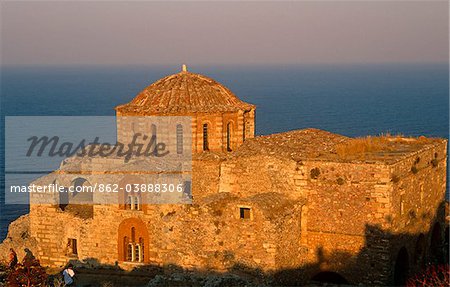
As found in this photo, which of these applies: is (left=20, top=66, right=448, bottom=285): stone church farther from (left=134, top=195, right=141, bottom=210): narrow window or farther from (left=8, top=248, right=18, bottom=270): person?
(left=8, top=248, right=18, bottom=270): person

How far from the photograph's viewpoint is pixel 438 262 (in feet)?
Result: 104

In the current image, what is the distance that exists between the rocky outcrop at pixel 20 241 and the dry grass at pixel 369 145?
50.5ft

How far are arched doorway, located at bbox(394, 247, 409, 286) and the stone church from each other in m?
0.05

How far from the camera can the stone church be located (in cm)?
2586

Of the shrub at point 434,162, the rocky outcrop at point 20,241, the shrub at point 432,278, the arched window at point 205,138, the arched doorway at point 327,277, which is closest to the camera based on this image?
the shrub at point 432,278

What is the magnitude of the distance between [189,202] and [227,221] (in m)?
3.02

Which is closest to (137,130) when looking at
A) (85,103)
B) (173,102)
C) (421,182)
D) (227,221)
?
(173,102)

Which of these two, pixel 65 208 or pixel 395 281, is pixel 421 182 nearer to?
pixel 395 281

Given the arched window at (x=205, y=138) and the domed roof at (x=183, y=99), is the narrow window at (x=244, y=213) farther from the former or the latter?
the domed roof at (x=183, y=99)

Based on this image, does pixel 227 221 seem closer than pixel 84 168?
Yes

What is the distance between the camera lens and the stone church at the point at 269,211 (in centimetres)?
2586

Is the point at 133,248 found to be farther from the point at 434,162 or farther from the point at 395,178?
the point at 434,162

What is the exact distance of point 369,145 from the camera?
28672 millimetres

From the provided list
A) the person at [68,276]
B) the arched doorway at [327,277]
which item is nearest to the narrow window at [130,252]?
the person at [68,276]
